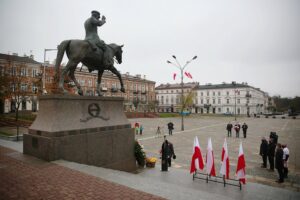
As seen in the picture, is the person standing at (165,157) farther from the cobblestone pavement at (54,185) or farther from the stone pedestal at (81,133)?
the cobblestone pavement at (54,185)

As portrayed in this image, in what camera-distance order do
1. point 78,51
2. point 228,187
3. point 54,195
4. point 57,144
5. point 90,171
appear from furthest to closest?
point 78,51 → point 228,187 → point 57,144 → point 90,171 → point 54,195

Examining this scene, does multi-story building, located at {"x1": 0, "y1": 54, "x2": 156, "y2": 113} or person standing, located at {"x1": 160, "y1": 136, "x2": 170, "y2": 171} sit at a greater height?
multi-story building, located at {"x1": 0, "y1": 54, "x2": 156, "y2": 113}

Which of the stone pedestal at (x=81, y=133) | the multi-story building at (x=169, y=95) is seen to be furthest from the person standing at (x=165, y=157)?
the multi-story building at (x=169, y=95)

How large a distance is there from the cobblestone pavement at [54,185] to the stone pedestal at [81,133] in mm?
790

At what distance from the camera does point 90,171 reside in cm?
551

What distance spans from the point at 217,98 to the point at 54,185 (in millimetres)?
102255

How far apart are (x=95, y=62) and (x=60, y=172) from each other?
4.75m

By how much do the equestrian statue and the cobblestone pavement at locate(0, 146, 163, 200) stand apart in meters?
3.11

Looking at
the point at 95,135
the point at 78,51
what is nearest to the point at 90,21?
the point at 78,51

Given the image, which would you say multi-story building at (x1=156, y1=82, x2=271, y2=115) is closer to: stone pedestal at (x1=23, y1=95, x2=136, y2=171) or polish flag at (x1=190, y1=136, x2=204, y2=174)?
polish flag at (x1=190, y1=136, x2=204, y2=174)

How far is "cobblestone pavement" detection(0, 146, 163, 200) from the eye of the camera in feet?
12.9

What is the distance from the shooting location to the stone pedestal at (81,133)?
21.0 feet

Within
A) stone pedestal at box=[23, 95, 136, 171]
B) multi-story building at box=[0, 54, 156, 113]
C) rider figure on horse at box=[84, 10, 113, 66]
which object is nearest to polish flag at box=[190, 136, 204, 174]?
stone pedestal at box=[23, 95, 136, 171]

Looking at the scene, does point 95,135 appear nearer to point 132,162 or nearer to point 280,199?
point 132,162
